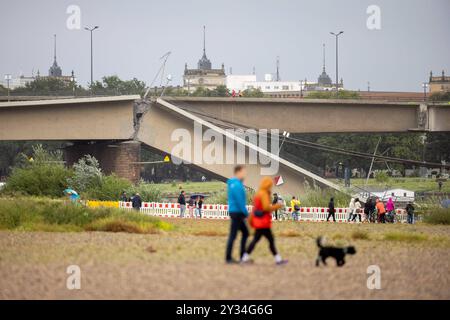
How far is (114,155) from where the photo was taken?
6234 centimetres

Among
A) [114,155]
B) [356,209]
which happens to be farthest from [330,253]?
[114,155]

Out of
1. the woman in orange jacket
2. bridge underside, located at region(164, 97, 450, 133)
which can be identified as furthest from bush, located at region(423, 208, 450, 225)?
the woman in orange jacket

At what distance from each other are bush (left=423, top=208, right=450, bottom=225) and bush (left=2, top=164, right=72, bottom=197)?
19555mm

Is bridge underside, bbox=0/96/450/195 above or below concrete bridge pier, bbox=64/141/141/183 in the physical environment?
above

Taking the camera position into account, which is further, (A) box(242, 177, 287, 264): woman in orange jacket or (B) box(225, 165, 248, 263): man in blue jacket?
(B) box(225, 165, 248, 263): man in blue jacket

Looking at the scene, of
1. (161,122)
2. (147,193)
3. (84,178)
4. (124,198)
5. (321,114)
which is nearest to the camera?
(124,198)

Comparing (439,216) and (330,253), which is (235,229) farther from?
(439,216)

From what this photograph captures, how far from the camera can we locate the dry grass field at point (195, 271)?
15.1 metres

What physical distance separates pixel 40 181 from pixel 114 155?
9899 mm

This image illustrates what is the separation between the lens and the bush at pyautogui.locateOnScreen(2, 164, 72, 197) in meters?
52.3

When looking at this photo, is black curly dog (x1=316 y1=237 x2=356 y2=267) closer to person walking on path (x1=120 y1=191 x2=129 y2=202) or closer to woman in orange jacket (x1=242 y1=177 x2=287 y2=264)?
woman in orange jacket (x1=242 y1=177 x2=287 y2=264)

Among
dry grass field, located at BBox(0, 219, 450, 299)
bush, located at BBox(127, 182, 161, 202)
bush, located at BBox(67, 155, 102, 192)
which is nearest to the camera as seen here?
dry grass field, located at BBox(0, 219, 450, 299)

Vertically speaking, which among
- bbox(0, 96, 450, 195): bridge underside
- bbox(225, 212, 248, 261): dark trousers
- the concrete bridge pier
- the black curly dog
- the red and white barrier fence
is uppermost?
bbox(0, 96, 450, 195): bridge underside

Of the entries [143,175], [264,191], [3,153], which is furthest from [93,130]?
[143,175]
